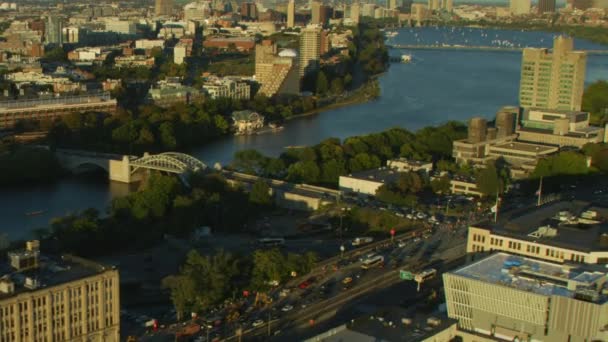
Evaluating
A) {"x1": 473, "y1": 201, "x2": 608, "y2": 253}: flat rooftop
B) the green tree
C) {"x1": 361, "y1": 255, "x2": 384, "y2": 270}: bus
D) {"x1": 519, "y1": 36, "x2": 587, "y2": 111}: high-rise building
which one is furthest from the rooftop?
{"x1": 519, "y1": 36, "x2": 587, "y2": 111}: high-rise building

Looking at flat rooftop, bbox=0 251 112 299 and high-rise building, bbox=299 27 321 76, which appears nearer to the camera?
flat rooftop, bbox=0 251 112 299

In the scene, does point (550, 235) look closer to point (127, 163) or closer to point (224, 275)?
point (224, 275)

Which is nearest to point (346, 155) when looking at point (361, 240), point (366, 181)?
point (366, 181)

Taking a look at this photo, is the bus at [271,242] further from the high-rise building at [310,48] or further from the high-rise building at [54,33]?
the high-rise building at [54,33]

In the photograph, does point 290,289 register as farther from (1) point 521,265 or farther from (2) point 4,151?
(2) point 4,151

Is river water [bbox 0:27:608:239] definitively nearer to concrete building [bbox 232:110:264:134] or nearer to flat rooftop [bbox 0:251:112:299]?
concrete building [bbox 232:110:264:134]

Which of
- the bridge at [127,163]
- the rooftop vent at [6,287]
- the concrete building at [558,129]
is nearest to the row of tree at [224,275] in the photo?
the rooftop vent at [6,287]
